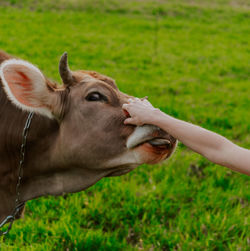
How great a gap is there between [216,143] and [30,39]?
29.4ft

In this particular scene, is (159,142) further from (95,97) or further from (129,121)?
(95,97)

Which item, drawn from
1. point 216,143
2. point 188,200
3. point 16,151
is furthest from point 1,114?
point 188,200

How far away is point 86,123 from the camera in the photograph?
2619 millimetres

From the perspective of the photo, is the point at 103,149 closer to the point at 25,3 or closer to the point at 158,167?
the point at 158,167

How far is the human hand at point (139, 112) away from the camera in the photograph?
7.68 feet

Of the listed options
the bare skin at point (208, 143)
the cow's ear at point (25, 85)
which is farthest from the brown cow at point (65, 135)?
the bare skin at point (208, 143)

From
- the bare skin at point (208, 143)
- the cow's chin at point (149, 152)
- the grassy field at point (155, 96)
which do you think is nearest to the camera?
the bare skin at point (208, 143)

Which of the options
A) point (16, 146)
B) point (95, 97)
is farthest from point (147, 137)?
point (16, 146)

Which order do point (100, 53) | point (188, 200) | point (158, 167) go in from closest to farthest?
point (188, 200)
point (158, 167)
point (100, 53)

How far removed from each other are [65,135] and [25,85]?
17.9 inches

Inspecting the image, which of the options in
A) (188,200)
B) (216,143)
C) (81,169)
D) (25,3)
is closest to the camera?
(216,143)

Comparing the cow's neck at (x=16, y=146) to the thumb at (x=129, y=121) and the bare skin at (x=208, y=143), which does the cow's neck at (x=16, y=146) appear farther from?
the bare skin at (x=208, y=143)

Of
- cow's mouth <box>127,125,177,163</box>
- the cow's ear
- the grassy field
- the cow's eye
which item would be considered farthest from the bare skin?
the grassy field

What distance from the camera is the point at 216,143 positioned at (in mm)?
2256
